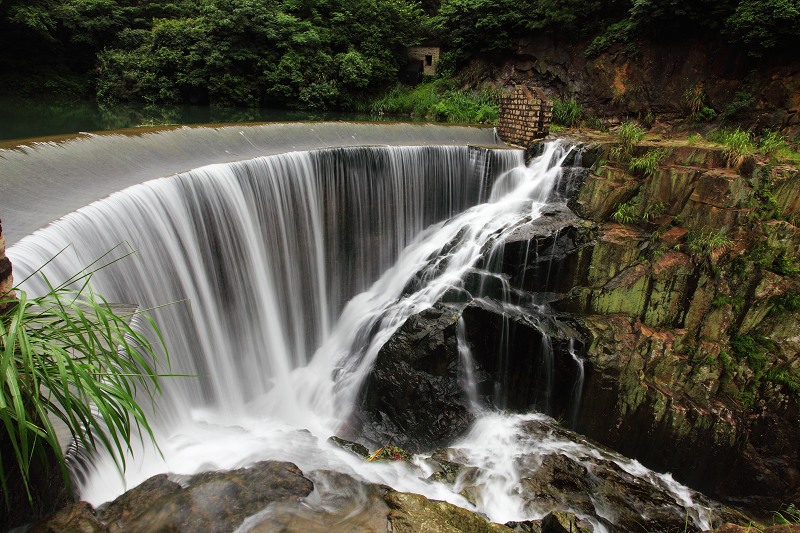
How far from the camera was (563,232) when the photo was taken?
6930 millimetres

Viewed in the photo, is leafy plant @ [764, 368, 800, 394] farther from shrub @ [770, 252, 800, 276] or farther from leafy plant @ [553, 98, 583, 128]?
leafy plant @ [553, 98, 583, 128]

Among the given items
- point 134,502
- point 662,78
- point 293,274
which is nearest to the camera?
point 134,502

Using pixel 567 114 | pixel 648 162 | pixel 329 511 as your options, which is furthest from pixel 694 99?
pixel 329 511

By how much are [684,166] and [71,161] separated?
28.7 feet

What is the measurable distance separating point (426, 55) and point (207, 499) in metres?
19.0

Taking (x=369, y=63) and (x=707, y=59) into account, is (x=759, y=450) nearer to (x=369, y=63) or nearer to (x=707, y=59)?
(x=707, y=59)

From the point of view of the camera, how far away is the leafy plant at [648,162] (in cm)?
703

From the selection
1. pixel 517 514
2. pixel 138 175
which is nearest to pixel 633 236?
pixel 517 514

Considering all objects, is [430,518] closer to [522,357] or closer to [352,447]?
[352,447]

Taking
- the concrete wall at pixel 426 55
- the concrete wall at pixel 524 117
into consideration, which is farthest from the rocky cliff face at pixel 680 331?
the concrete wall at pixel 426 55

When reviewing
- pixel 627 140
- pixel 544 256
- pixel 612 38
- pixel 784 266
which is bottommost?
pixel 544 256

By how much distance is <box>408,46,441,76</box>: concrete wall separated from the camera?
18500 millimetres

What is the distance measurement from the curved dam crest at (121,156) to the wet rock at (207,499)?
8.62 ft

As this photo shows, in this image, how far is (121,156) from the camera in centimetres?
615
